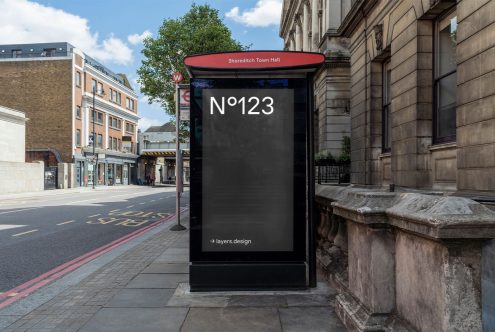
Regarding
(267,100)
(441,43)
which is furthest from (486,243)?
(441,43)

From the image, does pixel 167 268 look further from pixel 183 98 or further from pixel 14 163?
pixel 14 163

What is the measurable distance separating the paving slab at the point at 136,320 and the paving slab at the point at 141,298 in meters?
0.15

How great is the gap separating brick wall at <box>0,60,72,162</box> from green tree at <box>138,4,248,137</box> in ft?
85.4

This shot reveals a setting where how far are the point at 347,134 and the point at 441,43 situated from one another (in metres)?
9.57

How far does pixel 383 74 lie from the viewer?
38.5 feet

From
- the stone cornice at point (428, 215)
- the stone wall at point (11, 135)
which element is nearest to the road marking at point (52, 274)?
the stone cornice at point (428, 215)

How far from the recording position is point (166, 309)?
465cm

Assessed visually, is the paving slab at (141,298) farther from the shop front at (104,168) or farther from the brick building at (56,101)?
the brick building at (56,101)

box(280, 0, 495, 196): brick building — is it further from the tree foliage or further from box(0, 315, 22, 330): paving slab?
the tree foliage

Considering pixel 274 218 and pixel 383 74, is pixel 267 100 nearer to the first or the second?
pixel 274 218

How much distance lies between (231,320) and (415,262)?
214 cm

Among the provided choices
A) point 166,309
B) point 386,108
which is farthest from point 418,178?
point 166,309

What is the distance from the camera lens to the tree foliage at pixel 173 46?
913 inches

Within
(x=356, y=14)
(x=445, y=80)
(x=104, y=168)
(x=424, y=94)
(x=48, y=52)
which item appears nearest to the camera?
(x=445, y=80)
